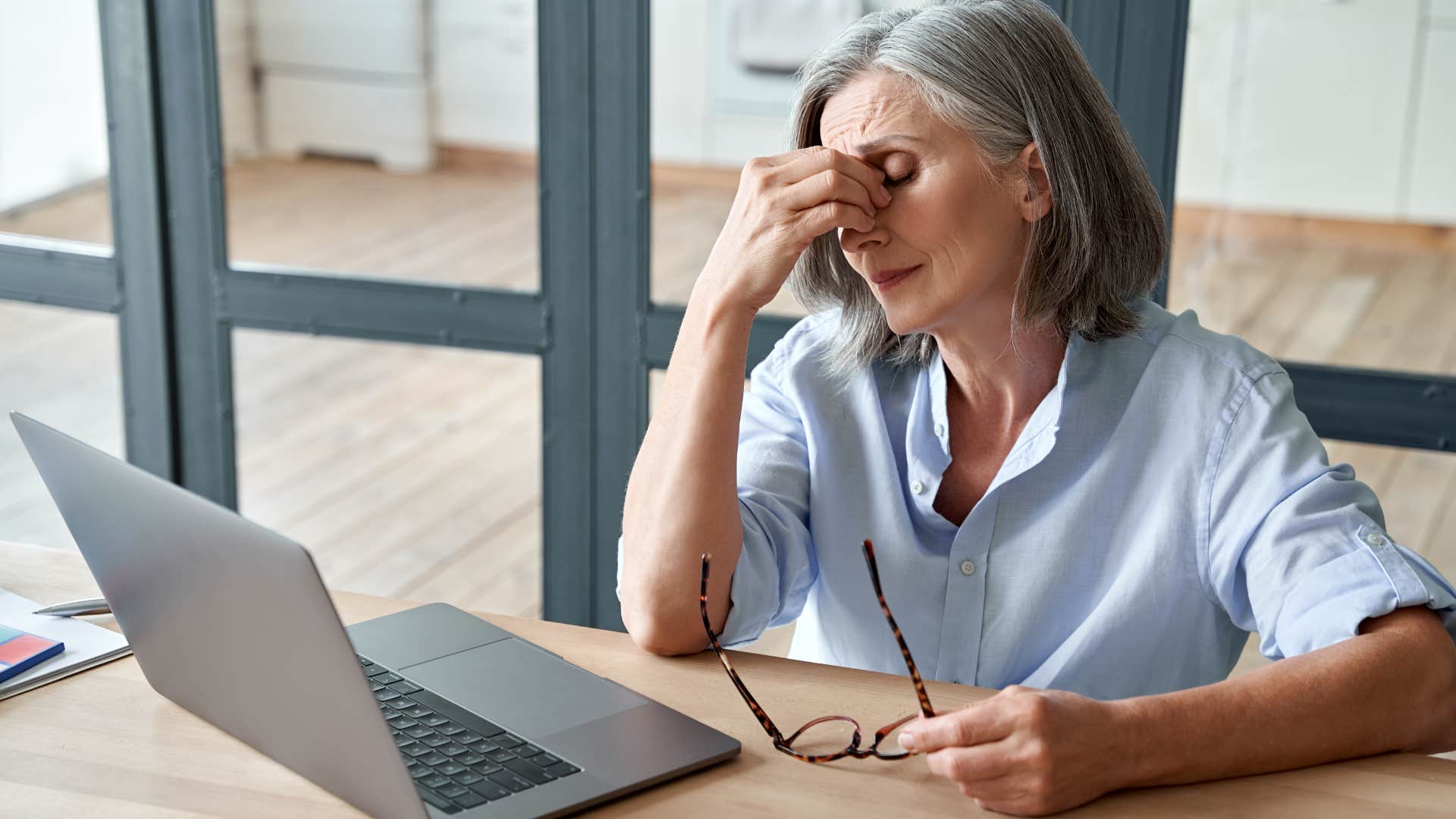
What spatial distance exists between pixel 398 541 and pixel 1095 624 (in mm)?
1931

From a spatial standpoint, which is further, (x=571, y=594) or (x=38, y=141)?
(x=38, y=141)

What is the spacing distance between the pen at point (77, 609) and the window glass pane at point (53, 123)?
4.61 feet

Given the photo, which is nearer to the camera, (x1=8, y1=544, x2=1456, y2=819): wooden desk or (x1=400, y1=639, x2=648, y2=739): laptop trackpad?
(x1=8, y1=544, x2=1456, y2=819): wooden desk

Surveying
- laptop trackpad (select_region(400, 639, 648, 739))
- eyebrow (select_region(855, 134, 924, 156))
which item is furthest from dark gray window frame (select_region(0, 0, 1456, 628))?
laptop trackpad (select_region(400, 639, 648, 739))

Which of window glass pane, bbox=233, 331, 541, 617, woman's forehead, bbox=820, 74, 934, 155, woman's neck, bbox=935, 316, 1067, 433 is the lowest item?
window glass pane, bbox=233, 331, 541, 617

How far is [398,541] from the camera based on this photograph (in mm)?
3018

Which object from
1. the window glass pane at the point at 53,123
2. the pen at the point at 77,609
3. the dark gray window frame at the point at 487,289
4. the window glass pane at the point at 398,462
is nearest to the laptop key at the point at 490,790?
the pen at the point at 77,609

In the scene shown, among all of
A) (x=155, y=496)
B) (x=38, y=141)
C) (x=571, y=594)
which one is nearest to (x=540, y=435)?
(x=571, y=594)

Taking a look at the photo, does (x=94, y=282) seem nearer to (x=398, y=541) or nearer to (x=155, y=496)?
(x=398, y=541)

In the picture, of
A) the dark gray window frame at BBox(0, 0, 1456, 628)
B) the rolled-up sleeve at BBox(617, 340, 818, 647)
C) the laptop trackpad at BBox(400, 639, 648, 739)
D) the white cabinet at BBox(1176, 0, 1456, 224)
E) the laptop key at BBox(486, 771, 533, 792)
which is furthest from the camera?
the dark gray window frame at BBox(0, 0, 1456, 628)

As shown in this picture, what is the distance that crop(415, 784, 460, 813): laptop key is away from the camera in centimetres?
101

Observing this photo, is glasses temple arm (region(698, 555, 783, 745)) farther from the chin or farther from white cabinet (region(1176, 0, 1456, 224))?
white cabinet (region(1176, 0, 1456, 224))

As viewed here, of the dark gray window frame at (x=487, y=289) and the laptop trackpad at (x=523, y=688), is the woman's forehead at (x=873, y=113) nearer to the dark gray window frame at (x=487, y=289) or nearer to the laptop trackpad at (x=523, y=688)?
the laptop trackpad at (x=523, y=688)

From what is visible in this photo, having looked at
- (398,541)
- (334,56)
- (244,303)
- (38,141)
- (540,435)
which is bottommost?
(398,541)
